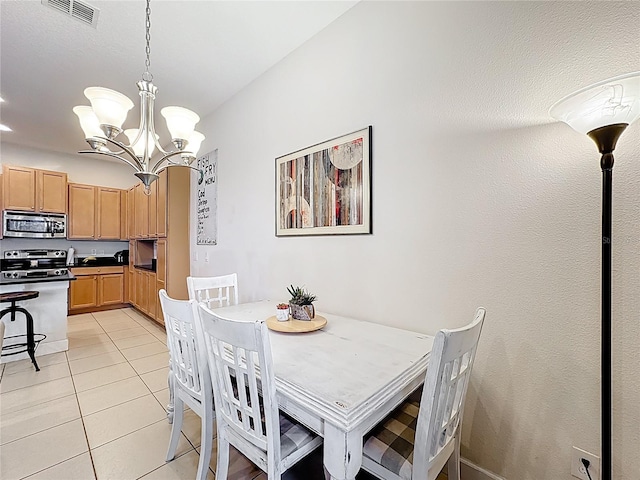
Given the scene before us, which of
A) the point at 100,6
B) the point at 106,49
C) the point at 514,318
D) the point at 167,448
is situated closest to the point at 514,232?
the point at 514,318

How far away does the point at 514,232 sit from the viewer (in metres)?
1.33

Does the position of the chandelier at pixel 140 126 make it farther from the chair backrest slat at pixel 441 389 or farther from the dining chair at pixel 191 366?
the chair backrest slat at pixel 441 389

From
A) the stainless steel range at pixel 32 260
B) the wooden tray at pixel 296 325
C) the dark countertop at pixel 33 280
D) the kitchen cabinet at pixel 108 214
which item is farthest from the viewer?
A: the kitchen cabinet at pixel 108 214

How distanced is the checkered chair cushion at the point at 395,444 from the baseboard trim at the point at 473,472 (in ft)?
1.79

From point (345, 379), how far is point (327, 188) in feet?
4.65

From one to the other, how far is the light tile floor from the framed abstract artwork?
4.96 ft

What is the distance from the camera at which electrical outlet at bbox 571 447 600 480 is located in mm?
1128

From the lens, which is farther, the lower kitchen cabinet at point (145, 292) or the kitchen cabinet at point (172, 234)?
the lower kitchen cabinet at point (145, 292)

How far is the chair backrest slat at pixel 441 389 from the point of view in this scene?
2.88 ft

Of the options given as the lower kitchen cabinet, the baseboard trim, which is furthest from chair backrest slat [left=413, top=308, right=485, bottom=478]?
the lower kitchen cabinet

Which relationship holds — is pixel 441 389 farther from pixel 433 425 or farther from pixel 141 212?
pixel 141 212

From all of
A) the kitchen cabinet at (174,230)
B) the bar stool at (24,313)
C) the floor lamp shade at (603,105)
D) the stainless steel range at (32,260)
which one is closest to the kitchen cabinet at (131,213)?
the stainless steel range at (32,260)

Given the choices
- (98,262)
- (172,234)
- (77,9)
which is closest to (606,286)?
(77,9)

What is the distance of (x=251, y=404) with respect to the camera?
1082 mm
